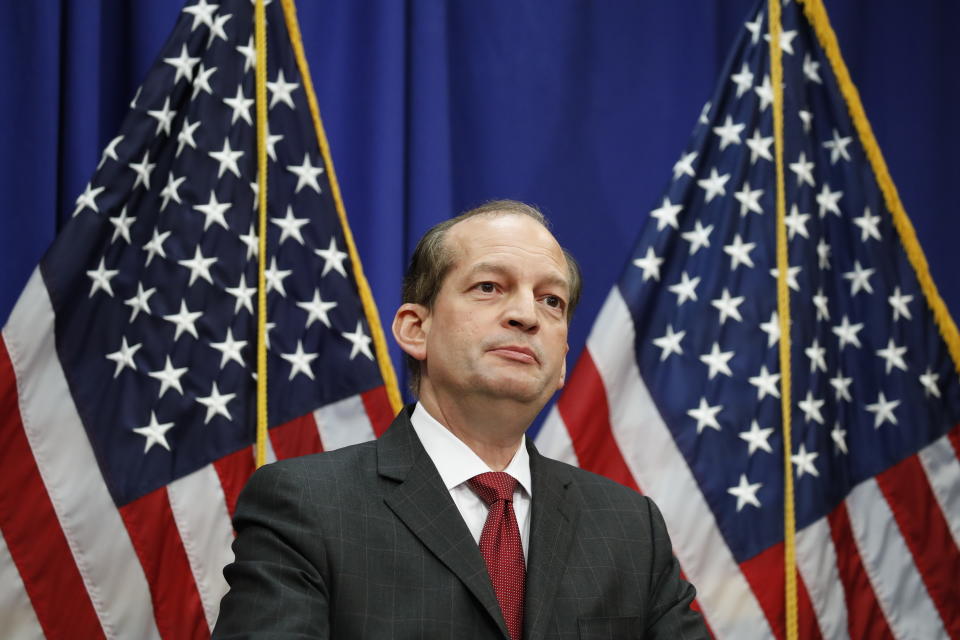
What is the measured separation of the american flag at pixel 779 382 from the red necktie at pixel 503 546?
973 mm

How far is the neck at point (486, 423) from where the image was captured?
1.83 meters

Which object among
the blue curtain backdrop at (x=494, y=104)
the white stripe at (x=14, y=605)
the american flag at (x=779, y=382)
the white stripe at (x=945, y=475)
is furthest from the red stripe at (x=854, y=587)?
the white stripe at (x=14, y=605)

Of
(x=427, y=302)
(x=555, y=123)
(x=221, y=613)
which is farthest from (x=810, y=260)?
(x=221, y=613)

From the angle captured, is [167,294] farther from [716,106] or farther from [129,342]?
[716,106]

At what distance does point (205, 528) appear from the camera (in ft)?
8.20

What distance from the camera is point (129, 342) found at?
2.48 m

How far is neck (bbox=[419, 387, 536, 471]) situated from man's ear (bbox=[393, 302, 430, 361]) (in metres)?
0.09

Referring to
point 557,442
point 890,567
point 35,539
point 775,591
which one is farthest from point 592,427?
point 35,539

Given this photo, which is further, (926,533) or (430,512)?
(926,533)

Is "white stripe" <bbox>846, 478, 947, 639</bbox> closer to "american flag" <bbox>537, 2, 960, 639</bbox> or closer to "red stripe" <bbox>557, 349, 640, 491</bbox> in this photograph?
"american flag" <bbox>537, 2, 960, 639</bbox>

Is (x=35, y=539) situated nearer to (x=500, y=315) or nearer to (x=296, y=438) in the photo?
(x=296, y=438)

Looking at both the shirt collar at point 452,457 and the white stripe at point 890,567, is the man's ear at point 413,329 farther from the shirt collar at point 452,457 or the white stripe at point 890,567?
the white stripe at point 890,567

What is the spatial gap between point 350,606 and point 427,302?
24.7 inches

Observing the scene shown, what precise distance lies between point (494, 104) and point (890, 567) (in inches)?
67.3
